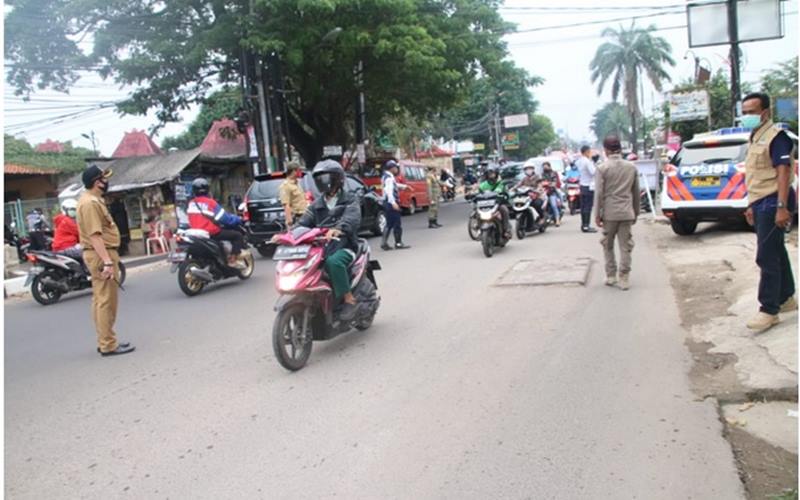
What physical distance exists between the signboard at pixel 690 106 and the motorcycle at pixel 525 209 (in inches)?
538

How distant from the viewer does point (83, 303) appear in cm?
1022

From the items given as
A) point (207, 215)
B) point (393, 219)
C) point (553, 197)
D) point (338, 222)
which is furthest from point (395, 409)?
point (553, 197)

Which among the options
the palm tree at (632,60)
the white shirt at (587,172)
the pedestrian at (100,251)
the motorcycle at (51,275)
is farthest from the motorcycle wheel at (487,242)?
the palm tree at (632,60)

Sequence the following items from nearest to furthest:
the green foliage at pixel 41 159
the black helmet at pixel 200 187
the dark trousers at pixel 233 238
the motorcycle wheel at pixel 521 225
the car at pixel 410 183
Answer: the black helmet at pixel 200 187
the dark trousers at pixel 233 238
the motorcycle wheel at pixel 521 225
the car at pixel 410 183
the green foliage at pixel 41 159

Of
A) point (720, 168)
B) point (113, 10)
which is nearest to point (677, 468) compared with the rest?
point (720, 168)

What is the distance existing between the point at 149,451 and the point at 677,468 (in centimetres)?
287

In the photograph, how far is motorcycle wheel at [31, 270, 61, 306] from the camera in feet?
34.0

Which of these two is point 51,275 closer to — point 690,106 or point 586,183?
point 586,183

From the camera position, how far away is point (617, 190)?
7672 millimetres

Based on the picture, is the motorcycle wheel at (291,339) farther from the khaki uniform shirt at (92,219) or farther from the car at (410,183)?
the car at (410,183)

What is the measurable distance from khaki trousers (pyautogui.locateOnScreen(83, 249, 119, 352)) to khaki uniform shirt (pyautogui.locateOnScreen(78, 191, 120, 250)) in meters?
0.12

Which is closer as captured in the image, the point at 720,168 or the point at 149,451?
the point at 149,451

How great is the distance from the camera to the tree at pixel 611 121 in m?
91.4

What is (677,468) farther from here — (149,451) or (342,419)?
(149,451)
